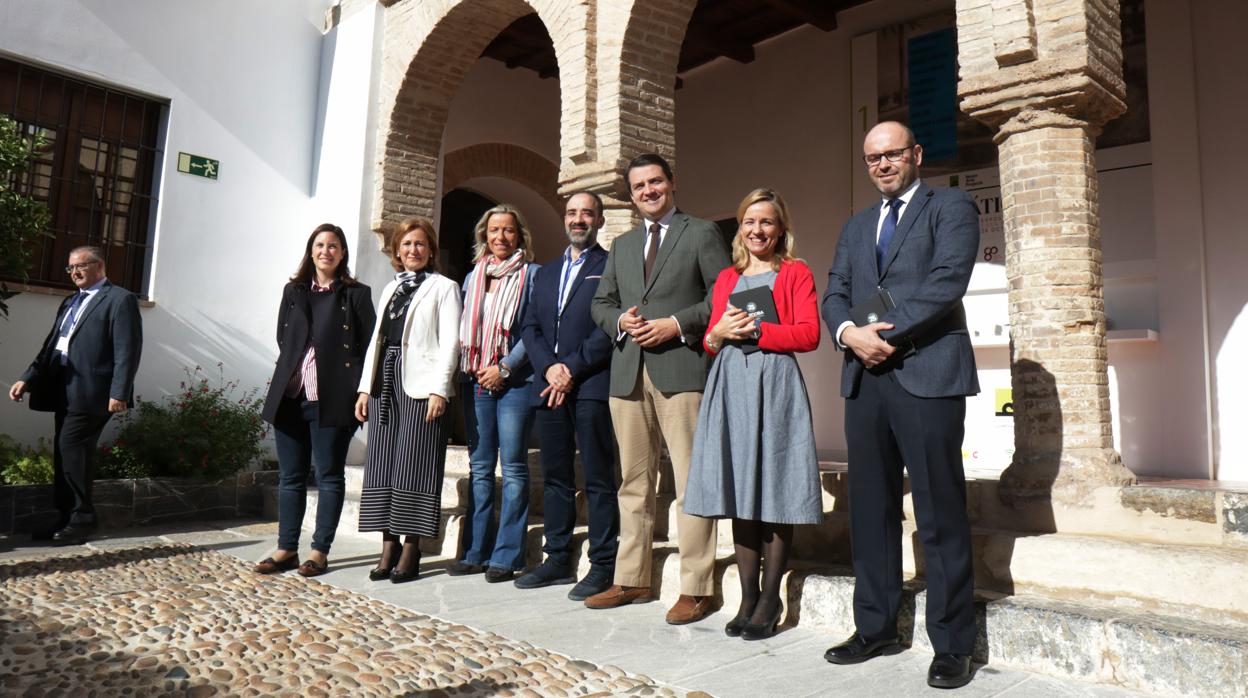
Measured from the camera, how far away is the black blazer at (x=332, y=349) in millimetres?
4797

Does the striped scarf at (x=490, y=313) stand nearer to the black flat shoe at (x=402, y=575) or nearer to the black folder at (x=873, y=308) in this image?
the black flat shoe at (x=402, y=575)

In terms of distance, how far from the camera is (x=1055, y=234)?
14.1ft

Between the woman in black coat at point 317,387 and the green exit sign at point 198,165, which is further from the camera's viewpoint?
the green exit sign at point 198,165

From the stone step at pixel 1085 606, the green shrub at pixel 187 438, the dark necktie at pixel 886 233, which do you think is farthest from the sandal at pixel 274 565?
the dark necktie at pixel 886 233

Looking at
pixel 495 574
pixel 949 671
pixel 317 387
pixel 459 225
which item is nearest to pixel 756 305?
pixel 949 671

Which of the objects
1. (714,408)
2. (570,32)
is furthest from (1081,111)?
(570,32)

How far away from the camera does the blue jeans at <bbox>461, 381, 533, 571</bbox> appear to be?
4.57 metres

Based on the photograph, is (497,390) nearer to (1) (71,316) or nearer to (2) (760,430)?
(2) (760,430)

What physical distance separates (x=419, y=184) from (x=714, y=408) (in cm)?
602

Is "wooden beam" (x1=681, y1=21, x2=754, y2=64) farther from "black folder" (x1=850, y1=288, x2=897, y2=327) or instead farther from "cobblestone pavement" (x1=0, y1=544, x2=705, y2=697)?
"cobblestone pavement" (x1=0, y1=544, x2=705, y2=697)

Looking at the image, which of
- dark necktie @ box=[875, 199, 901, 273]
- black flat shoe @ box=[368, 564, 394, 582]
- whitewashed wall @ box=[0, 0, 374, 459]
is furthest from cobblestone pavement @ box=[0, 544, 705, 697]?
whitewashed wall @ box=[0, 0, 374, 459]

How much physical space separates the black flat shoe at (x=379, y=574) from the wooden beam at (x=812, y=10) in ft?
21.5

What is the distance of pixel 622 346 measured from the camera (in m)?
4.02

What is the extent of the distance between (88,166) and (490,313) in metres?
5.09
